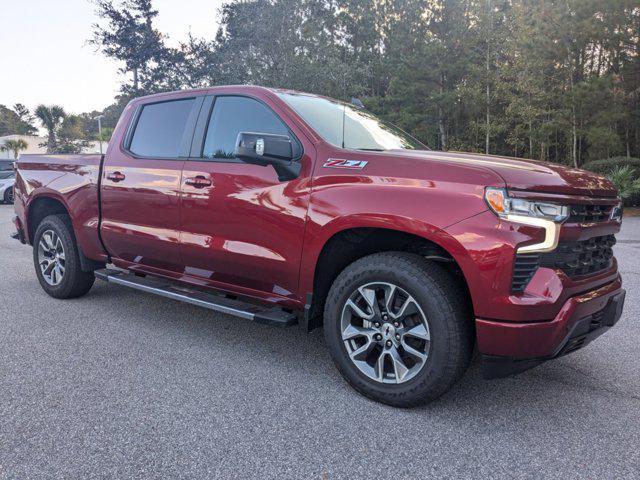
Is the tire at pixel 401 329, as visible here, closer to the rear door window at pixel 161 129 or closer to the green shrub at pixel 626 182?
the rear door window at pixel 161 129

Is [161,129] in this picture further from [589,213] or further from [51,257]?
[589,213]

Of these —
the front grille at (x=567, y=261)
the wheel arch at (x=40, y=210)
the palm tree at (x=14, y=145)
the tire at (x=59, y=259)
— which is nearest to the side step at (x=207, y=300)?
the tire at (x=59, y=259)

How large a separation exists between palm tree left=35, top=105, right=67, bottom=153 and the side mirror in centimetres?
4156

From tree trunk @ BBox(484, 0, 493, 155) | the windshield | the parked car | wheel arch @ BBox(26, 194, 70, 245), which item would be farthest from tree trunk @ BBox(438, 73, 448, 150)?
wheel arch @ BBox(26, 194, 70, 245)

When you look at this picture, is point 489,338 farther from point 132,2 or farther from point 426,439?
point 132,2

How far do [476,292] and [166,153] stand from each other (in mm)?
2762

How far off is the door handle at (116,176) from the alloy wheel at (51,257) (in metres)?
1.04

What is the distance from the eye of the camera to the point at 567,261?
2.56m

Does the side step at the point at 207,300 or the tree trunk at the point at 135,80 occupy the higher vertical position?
the tree trunk at the point at 135,80

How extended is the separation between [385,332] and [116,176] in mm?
2820

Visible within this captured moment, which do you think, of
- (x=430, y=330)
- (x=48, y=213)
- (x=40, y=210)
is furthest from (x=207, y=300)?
(x=40, y=210)

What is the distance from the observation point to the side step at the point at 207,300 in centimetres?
321

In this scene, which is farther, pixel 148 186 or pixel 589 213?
pixel 148 186

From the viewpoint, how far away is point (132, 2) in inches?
1176
